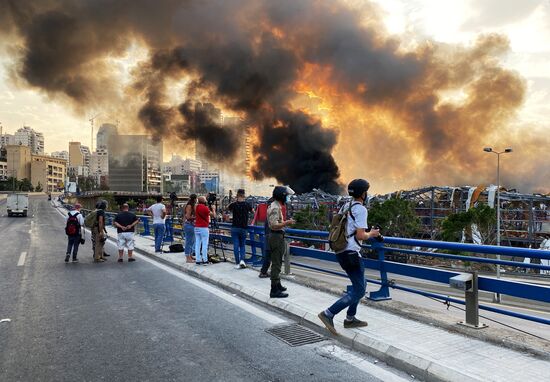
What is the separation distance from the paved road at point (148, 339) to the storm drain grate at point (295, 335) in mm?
108

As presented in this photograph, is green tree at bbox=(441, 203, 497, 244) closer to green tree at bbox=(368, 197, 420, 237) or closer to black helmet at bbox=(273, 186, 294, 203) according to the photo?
green tree at bbox=(368, 197, 420, 237)

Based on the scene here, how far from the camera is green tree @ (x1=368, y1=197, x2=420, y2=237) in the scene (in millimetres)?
23859

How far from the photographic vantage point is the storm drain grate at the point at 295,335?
178 inches

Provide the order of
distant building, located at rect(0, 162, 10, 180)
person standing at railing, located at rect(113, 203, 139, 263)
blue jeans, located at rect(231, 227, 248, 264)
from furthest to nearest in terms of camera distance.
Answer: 1. distant building, located at rect(0, 162, 10, 180)
2. person standing at railing, located at rect(113, 203, 139, 263)
3. blue jeans, located at rect(231, 227, 248, 264)

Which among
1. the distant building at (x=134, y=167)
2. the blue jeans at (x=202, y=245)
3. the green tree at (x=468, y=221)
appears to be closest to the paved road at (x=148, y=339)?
the blue jeans at (x=202, y=245)

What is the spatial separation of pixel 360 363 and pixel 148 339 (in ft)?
7.79

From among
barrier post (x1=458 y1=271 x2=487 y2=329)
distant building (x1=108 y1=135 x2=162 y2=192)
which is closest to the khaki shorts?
barrier post (x1=458 y1=271 x2=487 y2=329)

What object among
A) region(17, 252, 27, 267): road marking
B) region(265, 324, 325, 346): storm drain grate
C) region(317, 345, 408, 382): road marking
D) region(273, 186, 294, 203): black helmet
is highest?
region(273, 186, 294, 203): black helmet

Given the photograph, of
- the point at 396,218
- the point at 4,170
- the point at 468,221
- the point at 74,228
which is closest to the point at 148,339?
the point at 74,228

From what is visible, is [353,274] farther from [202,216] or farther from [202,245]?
[202,245]

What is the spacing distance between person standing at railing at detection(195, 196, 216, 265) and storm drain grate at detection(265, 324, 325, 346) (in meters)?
4.54

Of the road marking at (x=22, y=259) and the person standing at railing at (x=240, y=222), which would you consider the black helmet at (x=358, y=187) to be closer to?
the person standing at railing at (x=240, y=222)

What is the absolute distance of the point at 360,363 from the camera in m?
3.91

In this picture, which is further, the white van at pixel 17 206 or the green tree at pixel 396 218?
the white van at pixel 17 206
